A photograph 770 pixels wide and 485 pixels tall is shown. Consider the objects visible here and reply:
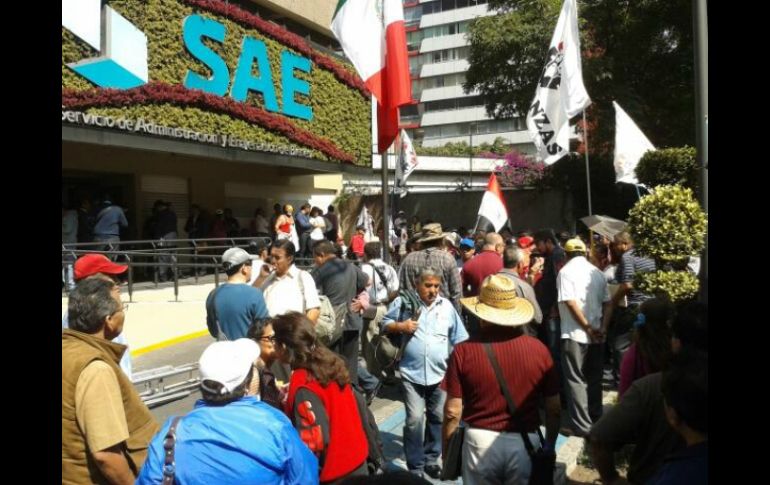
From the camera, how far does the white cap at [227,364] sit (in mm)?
2887

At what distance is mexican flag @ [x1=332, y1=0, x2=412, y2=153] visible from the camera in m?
7.09

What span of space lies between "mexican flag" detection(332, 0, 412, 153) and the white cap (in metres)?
4.22

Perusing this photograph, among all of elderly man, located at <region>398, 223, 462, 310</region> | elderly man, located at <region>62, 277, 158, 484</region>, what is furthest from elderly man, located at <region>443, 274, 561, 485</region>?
elderly man, located at <region>398, 223, 462, 310</region>

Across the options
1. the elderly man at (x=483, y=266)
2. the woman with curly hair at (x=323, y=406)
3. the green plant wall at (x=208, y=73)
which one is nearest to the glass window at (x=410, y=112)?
the green plant wall at (x=208, y=73)

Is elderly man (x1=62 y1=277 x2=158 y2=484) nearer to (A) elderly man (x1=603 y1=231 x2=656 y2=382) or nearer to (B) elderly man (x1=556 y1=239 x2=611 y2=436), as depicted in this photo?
(B) elderly man (x1=556 y1=239 x2=611 y2=436)

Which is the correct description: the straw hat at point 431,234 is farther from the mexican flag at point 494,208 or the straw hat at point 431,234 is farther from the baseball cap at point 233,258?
the mexican flag at point 494,208

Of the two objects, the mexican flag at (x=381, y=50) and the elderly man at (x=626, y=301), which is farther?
the mexican flag at (x=381, y=50)

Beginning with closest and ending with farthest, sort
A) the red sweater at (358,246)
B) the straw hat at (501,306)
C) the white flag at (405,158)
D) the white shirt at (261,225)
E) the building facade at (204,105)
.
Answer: the straw hat at (501,306) < the building facade at (204,105) < the white flag at (405,158) < the red sweater at (358,246) < the white shirt at (261,225)

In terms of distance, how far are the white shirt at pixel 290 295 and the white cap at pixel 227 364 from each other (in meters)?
2.97

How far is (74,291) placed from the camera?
349 centimetres

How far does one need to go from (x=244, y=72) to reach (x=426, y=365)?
1629 centimetres

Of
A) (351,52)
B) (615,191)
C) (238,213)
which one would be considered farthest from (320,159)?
(351,52)

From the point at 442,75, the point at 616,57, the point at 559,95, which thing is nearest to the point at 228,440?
the point at 559,95
